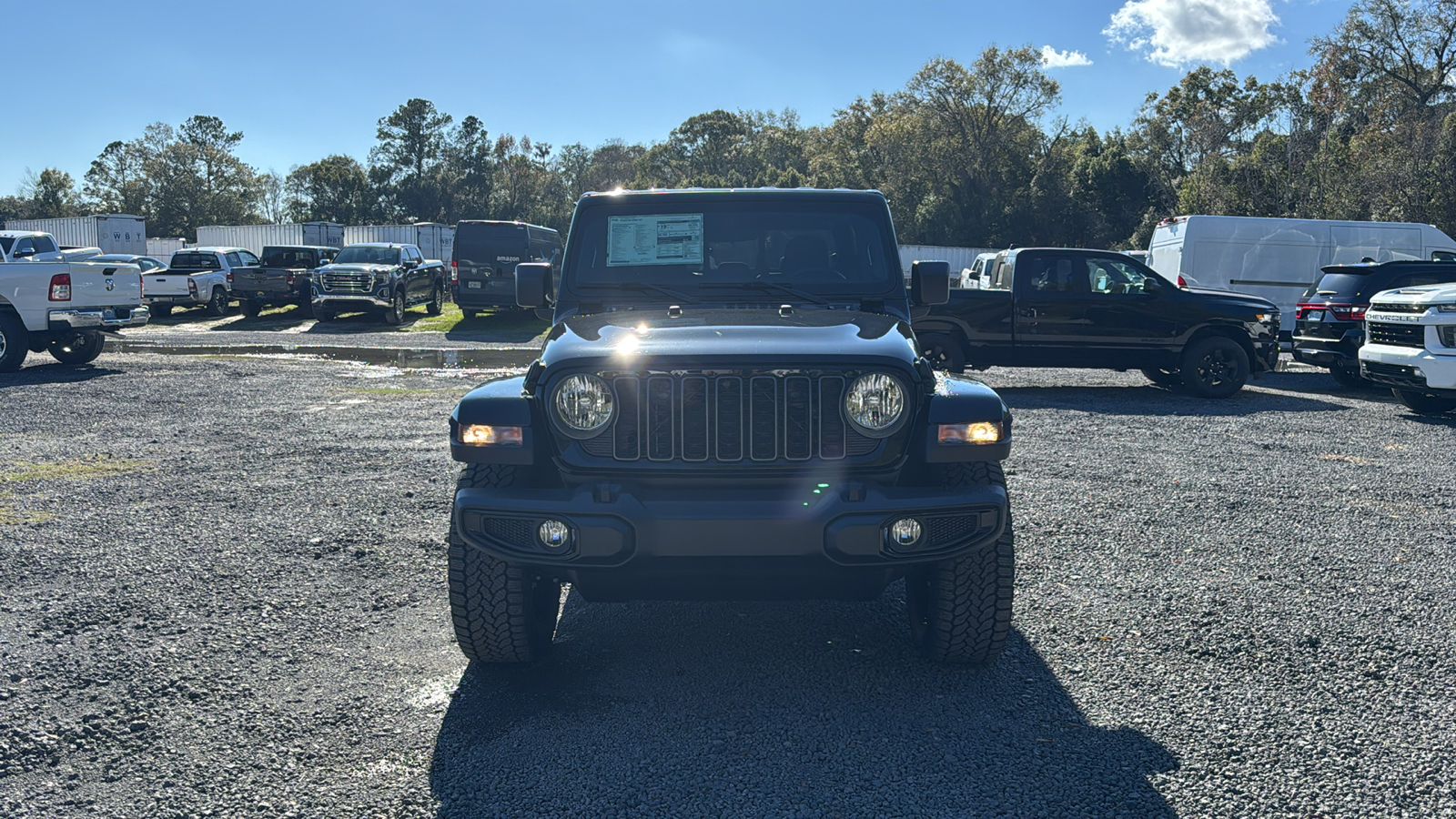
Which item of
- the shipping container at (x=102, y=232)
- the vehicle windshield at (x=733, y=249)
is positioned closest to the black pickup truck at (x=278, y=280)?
the shipping container at (x=102, y=232)

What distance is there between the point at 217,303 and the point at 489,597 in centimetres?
2793

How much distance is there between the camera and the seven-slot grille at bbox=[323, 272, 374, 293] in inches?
945

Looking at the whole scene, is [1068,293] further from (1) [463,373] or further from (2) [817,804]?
(2) [817,804]

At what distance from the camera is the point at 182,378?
13.7m

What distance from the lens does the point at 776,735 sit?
11.3 ft

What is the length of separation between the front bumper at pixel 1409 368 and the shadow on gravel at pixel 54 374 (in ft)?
50.3

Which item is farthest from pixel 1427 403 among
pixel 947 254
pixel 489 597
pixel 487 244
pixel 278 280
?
pixel 947 254

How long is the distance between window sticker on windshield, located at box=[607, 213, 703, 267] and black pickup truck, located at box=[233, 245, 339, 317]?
77.0 feet

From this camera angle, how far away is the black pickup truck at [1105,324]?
12.9 meters

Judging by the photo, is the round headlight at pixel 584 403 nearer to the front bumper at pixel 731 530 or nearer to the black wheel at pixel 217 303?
the front bumper at pixel 731 530

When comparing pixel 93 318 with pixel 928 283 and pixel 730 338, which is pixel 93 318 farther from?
pixel 730 338

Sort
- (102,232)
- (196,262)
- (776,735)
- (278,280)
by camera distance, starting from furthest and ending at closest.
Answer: (102,232) < (196,262) < (278,280) < (776,735)

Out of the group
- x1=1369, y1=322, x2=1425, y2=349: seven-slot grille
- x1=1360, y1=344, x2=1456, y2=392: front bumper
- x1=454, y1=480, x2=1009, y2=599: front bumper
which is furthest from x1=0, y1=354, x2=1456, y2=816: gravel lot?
x1=1369, y1=322, x2=1425, y2=349: seven-slot grille

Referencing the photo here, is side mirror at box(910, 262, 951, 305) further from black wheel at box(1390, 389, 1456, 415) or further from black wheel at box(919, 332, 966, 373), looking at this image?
black wheel at box(1390, 389, 1456, 415)
